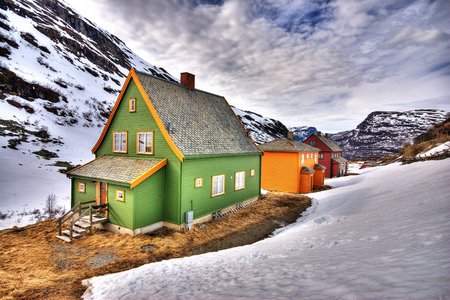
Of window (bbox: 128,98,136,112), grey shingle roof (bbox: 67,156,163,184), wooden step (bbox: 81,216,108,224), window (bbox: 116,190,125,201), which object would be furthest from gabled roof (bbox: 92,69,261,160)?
wooden step (bbox: 81,216,108,224)

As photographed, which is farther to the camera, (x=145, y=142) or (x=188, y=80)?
(x=188, y=80)

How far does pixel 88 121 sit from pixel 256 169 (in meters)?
41.6

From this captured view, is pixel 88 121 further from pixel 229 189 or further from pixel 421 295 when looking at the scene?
pixel 421 295

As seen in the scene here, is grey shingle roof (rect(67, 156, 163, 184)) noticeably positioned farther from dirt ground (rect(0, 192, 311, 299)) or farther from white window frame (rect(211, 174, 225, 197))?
white window frame (rect(211, 174, 225, 197))

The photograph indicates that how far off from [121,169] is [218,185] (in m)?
6.62

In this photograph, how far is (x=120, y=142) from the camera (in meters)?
14.8

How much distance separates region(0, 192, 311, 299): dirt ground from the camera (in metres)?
6.77

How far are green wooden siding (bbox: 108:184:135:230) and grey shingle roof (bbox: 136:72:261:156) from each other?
12.8 ft

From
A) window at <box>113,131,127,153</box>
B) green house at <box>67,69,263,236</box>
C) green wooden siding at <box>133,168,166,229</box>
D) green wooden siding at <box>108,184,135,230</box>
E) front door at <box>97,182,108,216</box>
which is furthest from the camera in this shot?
window at <box>113,131,127,153</box>

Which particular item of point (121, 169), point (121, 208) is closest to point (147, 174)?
point (121, 169)

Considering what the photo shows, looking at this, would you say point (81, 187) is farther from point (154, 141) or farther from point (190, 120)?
point (190, 120)

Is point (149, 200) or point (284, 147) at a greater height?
point (284, 147)

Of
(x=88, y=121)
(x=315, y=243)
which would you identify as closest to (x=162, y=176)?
(x=315, y=243)

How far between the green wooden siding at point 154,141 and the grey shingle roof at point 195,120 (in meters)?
0.77
